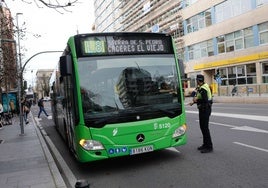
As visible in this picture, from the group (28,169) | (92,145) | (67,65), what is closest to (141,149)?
(92,145)

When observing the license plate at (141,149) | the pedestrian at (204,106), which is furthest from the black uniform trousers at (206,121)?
the license plate at (141,149)

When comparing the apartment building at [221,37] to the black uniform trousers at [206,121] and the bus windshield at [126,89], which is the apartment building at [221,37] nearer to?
the black uniform trousers at [206,121]

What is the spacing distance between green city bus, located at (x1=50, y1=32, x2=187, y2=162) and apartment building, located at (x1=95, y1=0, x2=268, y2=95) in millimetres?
21324

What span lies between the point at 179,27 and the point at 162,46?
4307 centimetres

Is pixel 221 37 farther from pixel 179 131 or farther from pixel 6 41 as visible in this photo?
pixel 179 131

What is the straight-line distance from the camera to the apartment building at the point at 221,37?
33219 millimetres

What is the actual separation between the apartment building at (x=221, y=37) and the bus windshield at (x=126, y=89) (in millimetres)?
21339

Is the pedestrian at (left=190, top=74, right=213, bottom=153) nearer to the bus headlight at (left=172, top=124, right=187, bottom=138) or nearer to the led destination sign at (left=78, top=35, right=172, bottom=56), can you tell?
the bus headlight at (left=172, top=124, right=187, bottom=138)

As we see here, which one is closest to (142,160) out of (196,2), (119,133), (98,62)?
(119,133)

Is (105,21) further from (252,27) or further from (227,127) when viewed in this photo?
(227,127)

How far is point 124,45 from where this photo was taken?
7.53 meters

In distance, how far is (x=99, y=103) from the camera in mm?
7023

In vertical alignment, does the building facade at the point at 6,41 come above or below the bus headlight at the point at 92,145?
above

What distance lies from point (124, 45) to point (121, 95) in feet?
3.67
